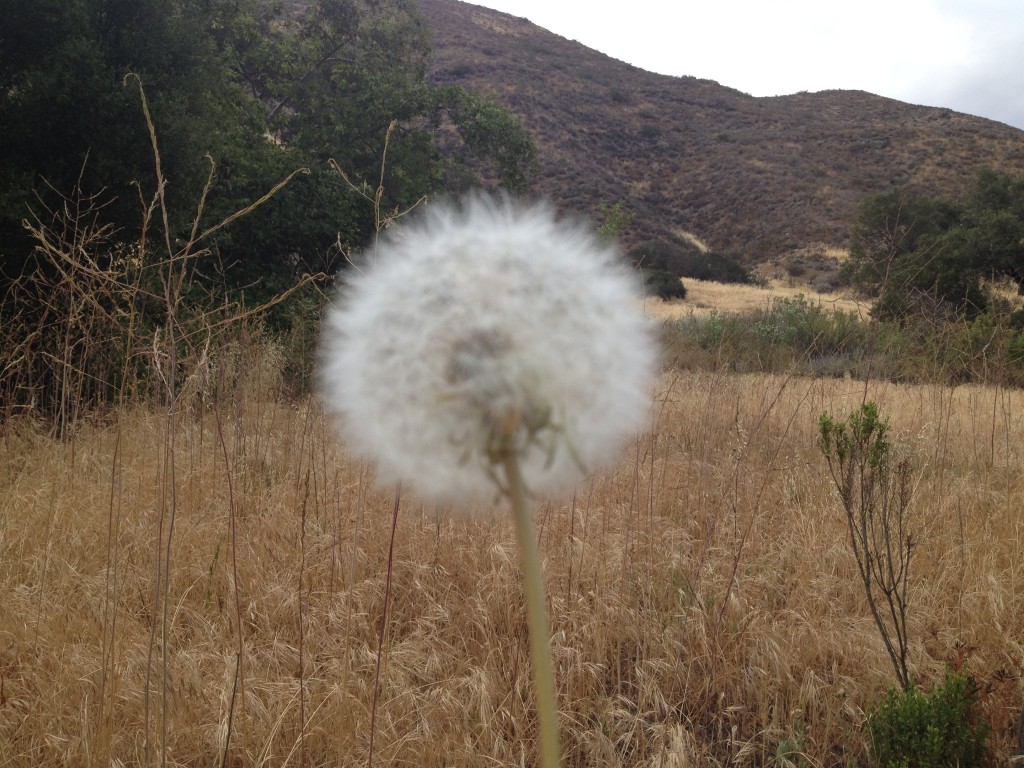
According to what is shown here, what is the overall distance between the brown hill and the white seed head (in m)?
33.4

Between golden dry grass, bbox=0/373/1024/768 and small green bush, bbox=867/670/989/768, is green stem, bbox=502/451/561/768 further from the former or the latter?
small green bush, bbox=867/670/989/768

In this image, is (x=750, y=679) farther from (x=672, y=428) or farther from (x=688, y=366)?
(x=688, y=366)

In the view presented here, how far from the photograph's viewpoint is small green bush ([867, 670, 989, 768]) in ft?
7.35

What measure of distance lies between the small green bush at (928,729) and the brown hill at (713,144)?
32.2m

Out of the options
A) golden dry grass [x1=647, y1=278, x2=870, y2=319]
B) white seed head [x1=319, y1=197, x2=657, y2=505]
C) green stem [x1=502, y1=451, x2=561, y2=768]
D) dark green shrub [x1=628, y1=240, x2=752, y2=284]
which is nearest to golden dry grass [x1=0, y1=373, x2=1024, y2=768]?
white seed head [x1=319, y1=197, x2=657, y2=505]

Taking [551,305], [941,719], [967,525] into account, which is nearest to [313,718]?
[941,719]

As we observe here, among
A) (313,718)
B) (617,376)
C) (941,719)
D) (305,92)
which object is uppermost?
(305,92)

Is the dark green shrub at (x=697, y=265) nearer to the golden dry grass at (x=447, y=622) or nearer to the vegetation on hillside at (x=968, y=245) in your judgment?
the vegetation on hillside at (x=968, y=245)

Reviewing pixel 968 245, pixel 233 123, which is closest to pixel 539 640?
pixel 233 123

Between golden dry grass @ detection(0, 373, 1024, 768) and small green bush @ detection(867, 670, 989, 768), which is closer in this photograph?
small green bush @ detection(867, 670, 989, 768)

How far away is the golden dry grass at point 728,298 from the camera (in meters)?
20.1

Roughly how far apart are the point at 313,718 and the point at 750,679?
5.91ft

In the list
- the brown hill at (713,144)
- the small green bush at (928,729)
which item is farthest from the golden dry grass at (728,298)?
the small green bush at (928,729)

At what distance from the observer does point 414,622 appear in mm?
3217
